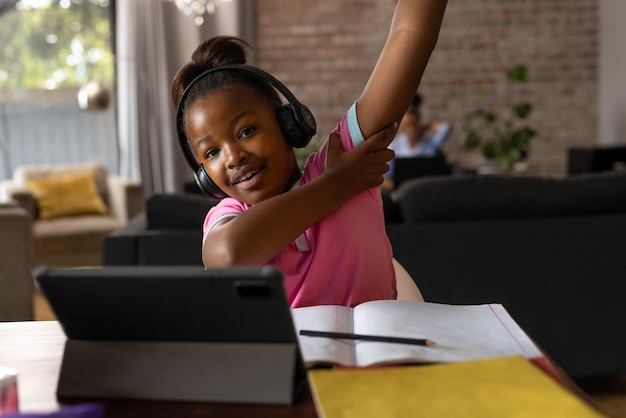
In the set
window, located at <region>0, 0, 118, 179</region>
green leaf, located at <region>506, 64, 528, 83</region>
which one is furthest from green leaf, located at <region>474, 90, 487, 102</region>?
window, located at <region>0, 0, 118, 179</region>

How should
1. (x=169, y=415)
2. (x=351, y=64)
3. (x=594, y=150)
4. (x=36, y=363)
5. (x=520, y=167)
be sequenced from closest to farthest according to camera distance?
(x=169, y=415), (x=36, y=363), (x=594, y=150), (x=520, y=167), (x=351, y=64)

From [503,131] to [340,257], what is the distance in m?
5.81

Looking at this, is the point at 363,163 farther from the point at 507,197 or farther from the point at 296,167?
the point at 507,197

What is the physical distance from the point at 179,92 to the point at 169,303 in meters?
0.54

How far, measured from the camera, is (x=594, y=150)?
564cm

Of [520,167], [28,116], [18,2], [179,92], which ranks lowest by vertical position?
[520,167]

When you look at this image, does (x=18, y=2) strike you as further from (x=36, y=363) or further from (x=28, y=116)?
(x=36, y=363)

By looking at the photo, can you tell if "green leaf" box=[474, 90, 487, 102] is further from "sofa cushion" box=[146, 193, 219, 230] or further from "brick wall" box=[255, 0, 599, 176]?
→ "sofa cushion" box=[146, 193, 219, 230]

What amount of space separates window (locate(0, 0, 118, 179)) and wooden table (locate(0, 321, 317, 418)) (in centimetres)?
594

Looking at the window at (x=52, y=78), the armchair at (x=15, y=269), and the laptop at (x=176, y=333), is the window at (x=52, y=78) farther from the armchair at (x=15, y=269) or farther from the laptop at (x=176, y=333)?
the laptop at (x=176, y=333)

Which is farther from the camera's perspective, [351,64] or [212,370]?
[351,64]

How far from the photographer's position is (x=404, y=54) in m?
1.05

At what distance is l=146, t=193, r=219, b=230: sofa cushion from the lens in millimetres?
2787

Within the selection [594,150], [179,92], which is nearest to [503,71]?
[594,150]
